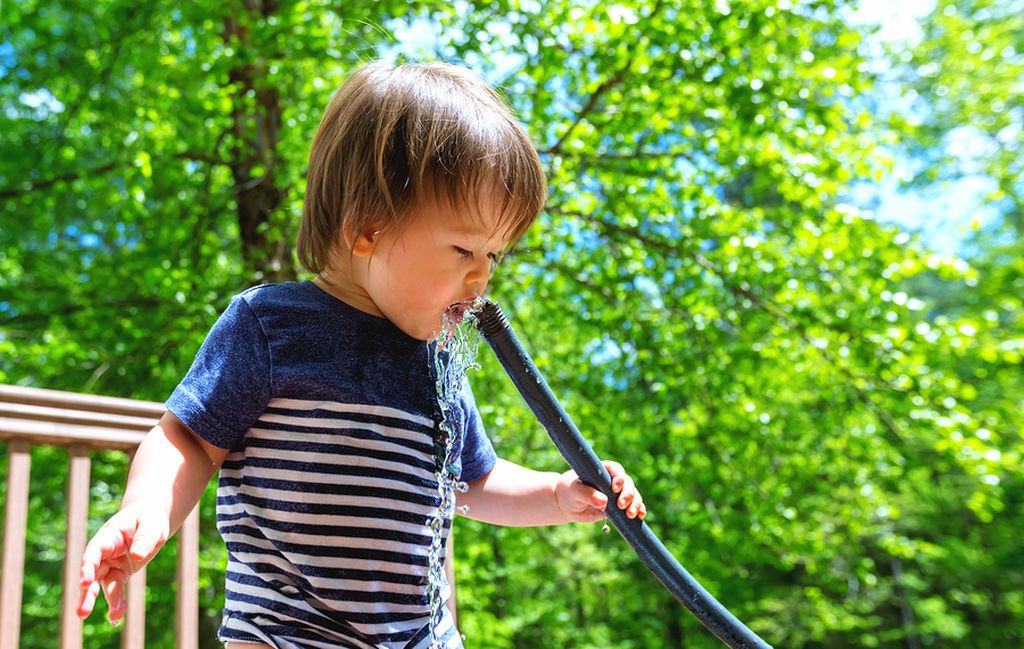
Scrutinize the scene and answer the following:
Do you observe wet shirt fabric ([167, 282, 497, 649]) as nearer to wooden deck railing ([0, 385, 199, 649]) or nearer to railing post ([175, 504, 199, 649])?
wooden deck railing ([0, 385, 199, 649])

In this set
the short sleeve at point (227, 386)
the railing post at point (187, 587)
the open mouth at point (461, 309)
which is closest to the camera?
the short sleeve at point (227, 386)

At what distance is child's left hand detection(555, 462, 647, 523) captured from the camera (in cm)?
136

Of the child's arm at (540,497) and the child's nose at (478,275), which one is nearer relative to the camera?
the child's nose at (478,275)

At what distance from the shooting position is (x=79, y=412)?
65.1 inches

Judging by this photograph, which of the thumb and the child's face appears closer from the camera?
the thumb

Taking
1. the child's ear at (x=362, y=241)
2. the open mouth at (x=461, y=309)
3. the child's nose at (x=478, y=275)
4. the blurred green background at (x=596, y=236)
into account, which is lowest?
the open mouth at (x=461, y=309)

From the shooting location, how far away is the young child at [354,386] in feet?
3.78

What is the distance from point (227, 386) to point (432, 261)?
30cm

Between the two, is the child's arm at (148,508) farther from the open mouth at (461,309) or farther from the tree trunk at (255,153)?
the tree trunk at (255,153)

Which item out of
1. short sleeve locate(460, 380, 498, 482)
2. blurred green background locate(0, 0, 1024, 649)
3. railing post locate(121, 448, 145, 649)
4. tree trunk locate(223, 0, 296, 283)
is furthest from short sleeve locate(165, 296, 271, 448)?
tree trunk locate(223, 0, 296, 283)

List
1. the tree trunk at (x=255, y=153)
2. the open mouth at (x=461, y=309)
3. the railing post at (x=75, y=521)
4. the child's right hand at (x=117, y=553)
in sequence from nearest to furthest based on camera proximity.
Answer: the child's right hand at (x=117, y=553) < the open mouth at (x=461, y=309) < the railing post at (x=75, y=521) < the tree trunk at (x=255, y=153)

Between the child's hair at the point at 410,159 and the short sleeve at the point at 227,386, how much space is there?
0.64 feet

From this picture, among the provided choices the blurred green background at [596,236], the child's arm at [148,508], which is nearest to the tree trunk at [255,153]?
the blurred green background at [596,236]

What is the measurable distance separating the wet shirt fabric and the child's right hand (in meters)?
0.16
